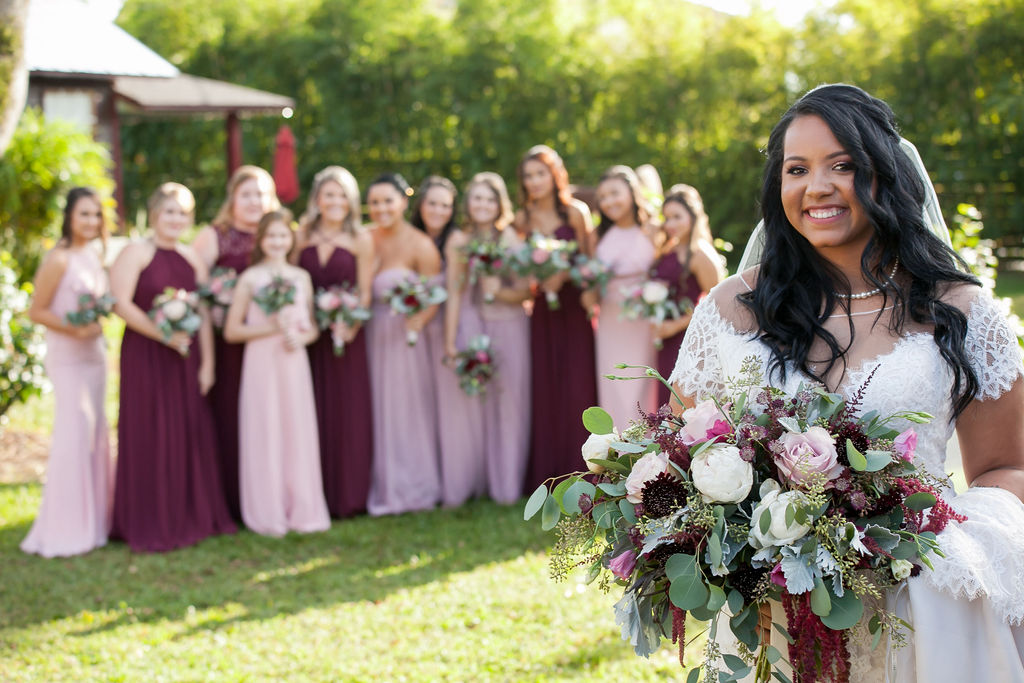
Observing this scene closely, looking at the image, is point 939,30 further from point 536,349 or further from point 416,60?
point 536,349

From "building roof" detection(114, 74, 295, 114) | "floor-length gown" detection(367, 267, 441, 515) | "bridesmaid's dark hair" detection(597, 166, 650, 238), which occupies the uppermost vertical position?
"building roof" detection(114, 74, 295, 114)

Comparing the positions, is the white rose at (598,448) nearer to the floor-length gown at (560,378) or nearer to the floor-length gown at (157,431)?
the floor-length gown at (157,431)

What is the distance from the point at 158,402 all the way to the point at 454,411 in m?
2.23

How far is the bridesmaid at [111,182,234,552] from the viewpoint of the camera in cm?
679

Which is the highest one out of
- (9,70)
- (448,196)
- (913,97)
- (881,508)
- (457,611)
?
(913,97)

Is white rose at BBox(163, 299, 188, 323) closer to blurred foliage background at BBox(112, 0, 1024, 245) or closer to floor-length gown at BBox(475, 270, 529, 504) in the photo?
floor-length gown at BBox(475, 270, 529, 504)

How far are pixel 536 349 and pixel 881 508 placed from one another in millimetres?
5751

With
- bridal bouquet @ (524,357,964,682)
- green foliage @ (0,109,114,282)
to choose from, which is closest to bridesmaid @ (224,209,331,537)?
bridal bouquet @ (524,357,964,682)

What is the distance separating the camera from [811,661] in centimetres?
212

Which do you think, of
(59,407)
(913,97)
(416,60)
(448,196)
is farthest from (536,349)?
(416,60)

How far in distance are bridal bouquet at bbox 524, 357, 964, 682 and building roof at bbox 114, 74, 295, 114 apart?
15.9 m

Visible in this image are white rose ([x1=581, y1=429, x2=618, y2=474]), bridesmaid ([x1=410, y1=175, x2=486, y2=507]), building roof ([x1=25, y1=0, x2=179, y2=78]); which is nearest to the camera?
white rose ([x1=581, y1=429, x2=618, y2=474])

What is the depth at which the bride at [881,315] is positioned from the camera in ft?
8.15

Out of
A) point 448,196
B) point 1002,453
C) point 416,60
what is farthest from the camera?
point 416,60
